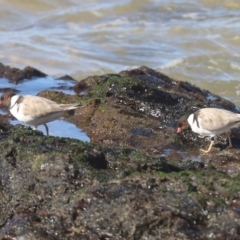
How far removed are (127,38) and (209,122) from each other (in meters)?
12.7

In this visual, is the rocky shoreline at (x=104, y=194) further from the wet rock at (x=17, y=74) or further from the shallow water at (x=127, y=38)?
the shallow water at (x=127, y=38)

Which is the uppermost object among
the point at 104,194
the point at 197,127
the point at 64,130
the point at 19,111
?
the point at 104,194

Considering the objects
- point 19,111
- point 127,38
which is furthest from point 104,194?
point 127,38

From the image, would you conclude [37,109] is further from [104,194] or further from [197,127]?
[104,194]

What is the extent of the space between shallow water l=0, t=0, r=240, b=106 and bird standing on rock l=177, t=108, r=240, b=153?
6.53m

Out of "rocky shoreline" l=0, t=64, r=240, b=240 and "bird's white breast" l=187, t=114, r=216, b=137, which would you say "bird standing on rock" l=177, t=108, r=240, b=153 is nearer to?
"bird's white breast" l=187, t=114, r=216, b=137

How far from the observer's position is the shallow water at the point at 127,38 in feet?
55.2

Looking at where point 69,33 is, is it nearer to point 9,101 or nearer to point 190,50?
point 190,50

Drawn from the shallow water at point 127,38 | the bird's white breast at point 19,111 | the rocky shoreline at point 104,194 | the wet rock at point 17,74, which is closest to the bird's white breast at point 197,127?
the rocky shoreline at point 104,194

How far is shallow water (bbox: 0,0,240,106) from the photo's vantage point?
16812 mm

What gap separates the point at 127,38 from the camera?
19922mm

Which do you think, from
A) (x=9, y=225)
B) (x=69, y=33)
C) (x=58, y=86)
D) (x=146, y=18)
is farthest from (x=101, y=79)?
(x=146, y=18)

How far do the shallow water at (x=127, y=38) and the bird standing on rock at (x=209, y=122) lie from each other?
257 inches

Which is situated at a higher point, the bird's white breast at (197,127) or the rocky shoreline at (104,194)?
the rocky shoreline at (104,194)
